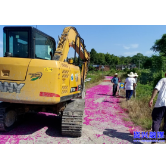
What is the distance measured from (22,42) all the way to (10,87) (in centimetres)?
130

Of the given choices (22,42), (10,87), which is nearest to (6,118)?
(10,87)

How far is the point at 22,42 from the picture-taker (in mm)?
4508

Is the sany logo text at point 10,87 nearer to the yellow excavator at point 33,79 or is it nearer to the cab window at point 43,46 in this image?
the yellow excavator at point 33,79

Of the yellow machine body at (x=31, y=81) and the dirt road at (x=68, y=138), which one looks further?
the dirt road at (x=68, y=138)

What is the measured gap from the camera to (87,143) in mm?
4129

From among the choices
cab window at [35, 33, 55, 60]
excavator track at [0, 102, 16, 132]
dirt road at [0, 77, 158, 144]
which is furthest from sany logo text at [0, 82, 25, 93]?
Answer: dirt road at [0, 77, 158, 144]

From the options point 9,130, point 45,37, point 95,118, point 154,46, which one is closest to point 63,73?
point 45,37

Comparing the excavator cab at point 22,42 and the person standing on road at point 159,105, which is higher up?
the excavator cab at point 22,42

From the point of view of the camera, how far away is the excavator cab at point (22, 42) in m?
4.38

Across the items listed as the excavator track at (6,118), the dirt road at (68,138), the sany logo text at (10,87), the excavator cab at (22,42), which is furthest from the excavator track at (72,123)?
the excavator cab at (22,42)

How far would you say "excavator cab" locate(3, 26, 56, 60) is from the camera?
438 cm

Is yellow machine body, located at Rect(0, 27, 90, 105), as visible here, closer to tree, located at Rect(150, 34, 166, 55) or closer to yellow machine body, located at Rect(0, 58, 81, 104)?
yellow machine body, located at Rect(0, 58, 81, 104)

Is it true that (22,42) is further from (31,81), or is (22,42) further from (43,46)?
(31,81)

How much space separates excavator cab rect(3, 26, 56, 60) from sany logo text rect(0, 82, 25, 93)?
827 millimetres
